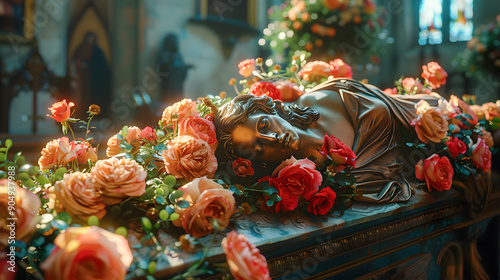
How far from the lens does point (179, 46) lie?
249 inches

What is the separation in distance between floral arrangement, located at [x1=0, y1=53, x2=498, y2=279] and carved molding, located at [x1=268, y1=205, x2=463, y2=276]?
0.32ft

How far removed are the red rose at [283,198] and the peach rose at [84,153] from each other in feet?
1.83

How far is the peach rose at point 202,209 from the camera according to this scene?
93 centimetres

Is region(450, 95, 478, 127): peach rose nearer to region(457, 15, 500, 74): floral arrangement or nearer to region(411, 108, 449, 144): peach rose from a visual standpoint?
region(411, 108, 449, 144): peach rose

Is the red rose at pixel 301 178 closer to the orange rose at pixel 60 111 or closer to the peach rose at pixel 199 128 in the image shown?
the peach rose at pixel 199 128

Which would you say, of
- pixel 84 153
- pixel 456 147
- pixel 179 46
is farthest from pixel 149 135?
pixel 179 46

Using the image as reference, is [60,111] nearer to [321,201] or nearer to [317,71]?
[321,201]

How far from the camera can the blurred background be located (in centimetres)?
409

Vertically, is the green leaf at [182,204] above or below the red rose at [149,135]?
below

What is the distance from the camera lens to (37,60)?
434 centimetres

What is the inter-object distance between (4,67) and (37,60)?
1.87 ft

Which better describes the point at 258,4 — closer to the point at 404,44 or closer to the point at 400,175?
the point at 404,44

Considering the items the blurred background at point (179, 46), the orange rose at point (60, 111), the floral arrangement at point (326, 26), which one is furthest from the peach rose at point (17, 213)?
the floral arrangement at point (326, 26)

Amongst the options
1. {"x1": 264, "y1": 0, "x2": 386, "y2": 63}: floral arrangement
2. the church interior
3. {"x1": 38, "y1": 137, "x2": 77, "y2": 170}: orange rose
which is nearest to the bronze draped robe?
the church interior
